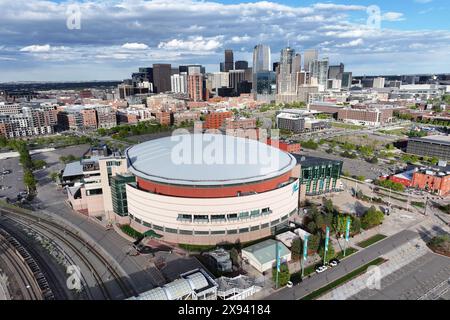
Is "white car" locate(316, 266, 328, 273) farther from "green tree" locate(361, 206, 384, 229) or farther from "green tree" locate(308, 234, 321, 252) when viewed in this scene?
"green tree" locate(361, 206, 384, 229)

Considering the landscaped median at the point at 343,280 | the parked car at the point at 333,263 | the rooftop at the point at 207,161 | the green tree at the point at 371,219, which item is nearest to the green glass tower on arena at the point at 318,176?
the rooftop at the point at 207,161

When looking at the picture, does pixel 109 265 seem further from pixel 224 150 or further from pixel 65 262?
pixel 224 150

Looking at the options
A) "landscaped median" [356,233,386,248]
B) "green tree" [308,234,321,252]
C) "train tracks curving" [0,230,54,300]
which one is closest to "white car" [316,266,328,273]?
"green tree" [308,234,321,252]

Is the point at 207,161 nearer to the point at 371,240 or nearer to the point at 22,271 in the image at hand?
the point at 371,240

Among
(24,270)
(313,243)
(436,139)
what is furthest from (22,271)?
(436,139)

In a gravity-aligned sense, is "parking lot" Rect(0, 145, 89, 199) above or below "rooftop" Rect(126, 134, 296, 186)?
below

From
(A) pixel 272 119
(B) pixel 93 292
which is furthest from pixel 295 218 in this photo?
(A) pixel 272 119

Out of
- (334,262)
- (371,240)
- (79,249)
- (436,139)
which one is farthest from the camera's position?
(436,139)
